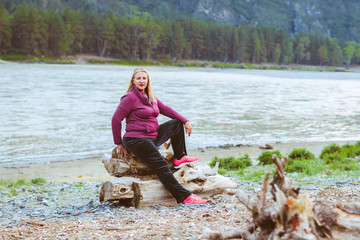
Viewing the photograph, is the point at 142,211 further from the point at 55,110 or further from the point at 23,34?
the point at 23,34

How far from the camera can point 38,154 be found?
15.6 metres

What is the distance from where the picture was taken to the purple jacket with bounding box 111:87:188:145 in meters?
7.25

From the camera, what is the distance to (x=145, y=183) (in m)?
7.49

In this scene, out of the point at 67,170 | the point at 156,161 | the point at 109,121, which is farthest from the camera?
the point at 109,121

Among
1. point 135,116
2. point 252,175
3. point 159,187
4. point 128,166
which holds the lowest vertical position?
point 252,175

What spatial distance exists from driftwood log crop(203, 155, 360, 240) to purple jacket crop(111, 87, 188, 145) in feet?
11.3

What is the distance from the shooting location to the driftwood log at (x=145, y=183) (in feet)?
24.4

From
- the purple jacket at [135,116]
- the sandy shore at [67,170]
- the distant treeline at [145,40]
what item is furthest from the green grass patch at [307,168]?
the distant treeline at [145,40]

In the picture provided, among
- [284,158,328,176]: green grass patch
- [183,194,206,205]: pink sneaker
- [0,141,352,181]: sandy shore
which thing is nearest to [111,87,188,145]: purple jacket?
[183,194,206,205]: pink sneaker

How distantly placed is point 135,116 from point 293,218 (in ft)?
14.1

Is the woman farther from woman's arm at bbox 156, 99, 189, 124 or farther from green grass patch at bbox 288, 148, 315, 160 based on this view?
green grass patch at bbox 288, 148, 315, 160

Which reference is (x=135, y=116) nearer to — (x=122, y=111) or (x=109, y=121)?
(x=122, y=111)

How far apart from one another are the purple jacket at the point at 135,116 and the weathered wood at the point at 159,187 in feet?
2.79

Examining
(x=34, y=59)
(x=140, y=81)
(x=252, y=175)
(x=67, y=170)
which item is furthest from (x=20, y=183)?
(x=34, y=59)
